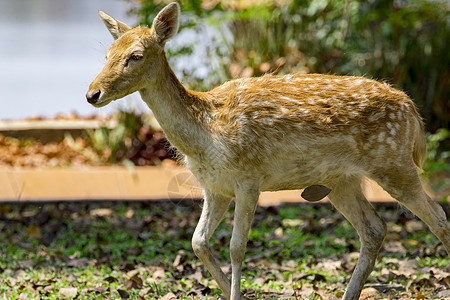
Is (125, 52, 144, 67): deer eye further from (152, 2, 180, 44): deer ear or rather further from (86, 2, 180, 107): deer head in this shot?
(152, 2, 180, 44): deer ear

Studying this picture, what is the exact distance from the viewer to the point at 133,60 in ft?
13.0

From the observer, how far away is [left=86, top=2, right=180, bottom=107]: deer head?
3.87 m

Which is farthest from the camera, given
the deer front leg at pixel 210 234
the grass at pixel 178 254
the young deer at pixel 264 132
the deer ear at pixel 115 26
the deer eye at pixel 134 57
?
the grass at pixel 178 254

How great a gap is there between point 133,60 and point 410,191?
2.05m

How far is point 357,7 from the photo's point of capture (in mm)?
9945

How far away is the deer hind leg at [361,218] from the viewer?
463cm

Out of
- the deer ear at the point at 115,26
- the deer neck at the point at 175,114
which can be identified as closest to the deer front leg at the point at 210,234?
the deer neck at the point at 175,114

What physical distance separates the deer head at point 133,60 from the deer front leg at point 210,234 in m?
0.93

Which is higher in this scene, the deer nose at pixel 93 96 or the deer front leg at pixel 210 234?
the deer nose at pixel 93 96

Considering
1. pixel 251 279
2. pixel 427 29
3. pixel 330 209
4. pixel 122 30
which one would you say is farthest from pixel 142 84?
pixel 427 29

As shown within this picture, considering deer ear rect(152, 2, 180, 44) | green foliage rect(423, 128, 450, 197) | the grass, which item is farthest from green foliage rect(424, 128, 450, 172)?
deer ear rect(152, 2, 180, 44)

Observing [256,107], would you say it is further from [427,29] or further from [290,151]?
[427,29]

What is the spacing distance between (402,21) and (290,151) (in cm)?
594

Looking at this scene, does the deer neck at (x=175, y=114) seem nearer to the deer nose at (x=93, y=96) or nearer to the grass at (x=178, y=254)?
the deer nose at (x=93, y=96)
